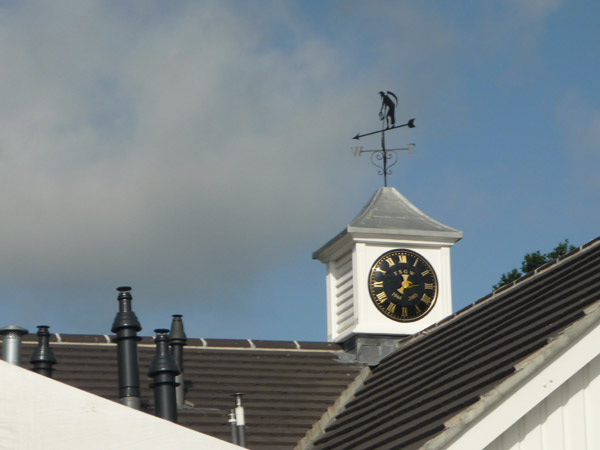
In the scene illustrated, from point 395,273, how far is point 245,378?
2816 mm

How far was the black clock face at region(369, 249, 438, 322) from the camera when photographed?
18.2 metres

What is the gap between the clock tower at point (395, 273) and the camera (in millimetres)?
18109

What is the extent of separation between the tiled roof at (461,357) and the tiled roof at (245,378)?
51 centimetres

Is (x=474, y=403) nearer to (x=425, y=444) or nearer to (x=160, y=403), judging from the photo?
(x=425, y=444)

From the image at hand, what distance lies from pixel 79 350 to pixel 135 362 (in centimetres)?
312

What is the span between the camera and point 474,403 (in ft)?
35.4

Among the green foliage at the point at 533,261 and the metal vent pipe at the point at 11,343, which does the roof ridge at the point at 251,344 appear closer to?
the metal vent pipe at the point at 11,343

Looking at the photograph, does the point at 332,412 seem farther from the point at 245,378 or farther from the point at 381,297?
the point at 381,297

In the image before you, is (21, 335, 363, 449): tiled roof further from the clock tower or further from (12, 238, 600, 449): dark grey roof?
the clock tower

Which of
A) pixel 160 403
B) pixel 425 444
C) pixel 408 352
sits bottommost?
pixel 425 444

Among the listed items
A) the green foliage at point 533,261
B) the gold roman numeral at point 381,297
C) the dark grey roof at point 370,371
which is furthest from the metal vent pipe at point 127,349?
the green foliage at point 533,261

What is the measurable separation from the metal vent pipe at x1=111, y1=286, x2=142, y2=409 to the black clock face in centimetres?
493

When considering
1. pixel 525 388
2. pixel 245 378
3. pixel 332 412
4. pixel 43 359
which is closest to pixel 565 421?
pixel 525 388

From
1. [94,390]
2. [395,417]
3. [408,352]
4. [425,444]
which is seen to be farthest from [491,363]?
[94,390]
